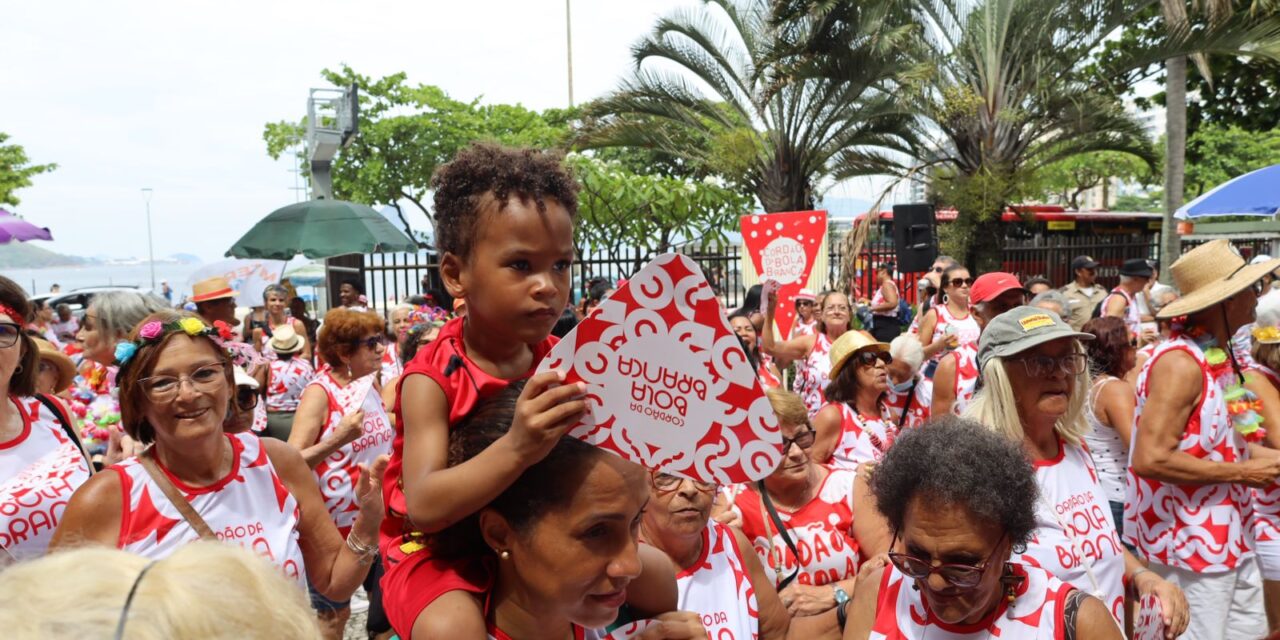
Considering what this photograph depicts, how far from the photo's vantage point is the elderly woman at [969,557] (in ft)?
7.74

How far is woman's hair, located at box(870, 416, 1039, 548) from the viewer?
2434 mm

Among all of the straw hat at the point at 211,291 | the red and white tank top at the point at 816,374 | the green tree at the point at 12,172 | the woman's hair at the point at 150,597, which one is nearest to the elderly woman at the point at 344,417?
the straw hat at the point at 211,291

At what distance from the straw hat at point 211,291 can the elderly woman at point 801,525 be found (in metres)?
4.69

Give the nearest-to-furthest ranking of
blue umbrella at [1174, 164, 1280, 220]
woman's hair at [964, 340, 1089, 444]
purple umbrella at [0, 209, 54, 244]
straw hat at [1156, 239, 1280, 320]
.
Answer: woman's hair at [964, 340, 1089, 444]
straw hat at [1156, 239, 1280, 320]
purple umbrella at [0, 209, 54, 244]
blue umbrella at [1174, 164, 1280, 220]

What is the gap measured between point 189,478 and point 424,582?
4.65 feet

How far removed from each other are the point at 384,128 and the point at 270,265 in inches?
664

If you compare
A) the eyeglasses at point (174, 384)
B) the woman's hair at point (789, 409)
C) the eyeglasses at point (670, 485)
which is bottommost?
the eyeglasses at point (670, 485)

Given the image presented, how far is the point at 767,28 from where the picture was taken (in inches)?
609

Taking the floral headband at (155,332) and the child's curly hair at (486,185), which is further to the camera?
the floral headband at (155,332)

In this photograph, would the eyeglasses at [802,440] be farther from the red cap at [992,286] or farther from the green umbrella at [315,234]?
the green umbrella at [315,234]

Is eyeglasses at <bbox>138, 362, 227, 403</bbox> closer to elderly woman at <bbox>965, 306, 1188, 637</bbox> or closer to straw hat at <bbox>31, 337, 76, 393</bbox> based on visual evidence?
straw hat at <bbox>31, 337, 76, 393</bbox>

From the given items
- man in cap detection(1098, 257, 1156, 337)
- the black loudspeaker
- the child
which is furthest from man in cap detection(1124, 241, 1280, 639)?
the black loudspeaker

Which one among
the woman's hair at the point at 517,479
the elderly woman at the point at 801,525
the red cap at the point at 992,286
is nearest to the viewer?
the woman's hair at the point at 517,479

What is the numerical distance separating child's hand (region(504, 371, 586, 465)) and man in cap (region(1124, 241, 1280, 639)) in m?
3.29
